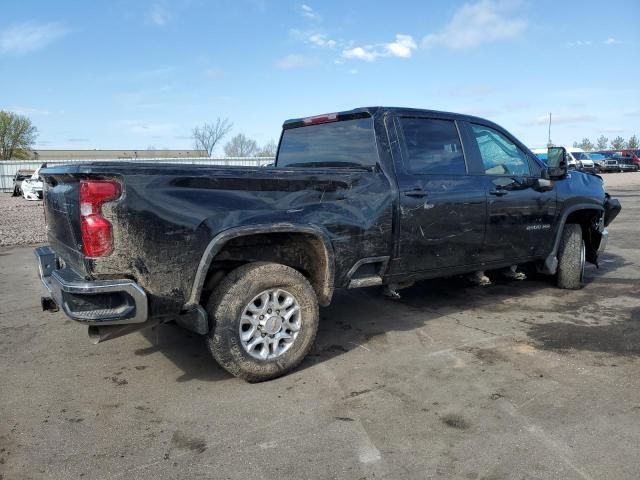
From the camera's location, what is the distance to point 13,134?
64.9 meters

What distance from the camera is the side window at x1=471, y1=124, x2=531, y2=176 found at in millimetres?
5312

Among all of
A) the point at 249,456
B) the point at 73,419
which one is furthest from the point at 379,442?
the point at 73,419

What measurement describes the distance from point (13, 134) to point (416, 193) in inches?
2859

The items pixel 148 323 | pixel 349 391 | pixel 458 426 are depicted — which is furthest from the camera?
pixel 349 391

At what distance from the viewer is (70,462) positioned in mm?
2875

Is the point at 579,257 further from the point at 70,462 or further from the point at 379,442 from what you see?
the point at 70,462

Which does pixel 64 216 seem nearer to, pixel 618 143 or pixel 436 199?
pixel 436 199

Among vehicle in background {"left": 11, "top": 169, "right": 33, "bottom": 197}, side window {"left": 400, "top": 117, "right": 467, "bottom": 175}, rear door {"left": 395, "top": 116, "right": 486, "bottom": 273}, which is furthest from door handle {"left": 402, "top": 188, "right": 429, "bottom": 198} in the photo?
vehicle in background {"left": 11, "top": 169, "right": 33, "bottom": 197}

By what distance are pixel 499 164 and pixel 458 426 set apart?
3118 mm

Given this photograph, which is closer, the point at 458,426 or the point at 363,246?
the point at 458,426

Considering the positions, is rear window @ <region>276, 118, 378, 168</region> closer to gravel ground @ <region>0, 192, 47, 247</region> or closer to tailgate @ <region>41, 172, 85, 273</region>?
tailgate @ <region>41, 172, 85, 273</region>

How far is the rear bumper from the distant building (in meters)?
65.7

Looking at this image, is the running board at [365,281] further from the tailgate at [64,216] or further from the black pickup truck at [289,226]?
the tailgate at [64,216]

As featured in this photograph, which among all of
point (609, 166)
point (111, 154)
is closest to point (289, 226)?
point (609, 166)
